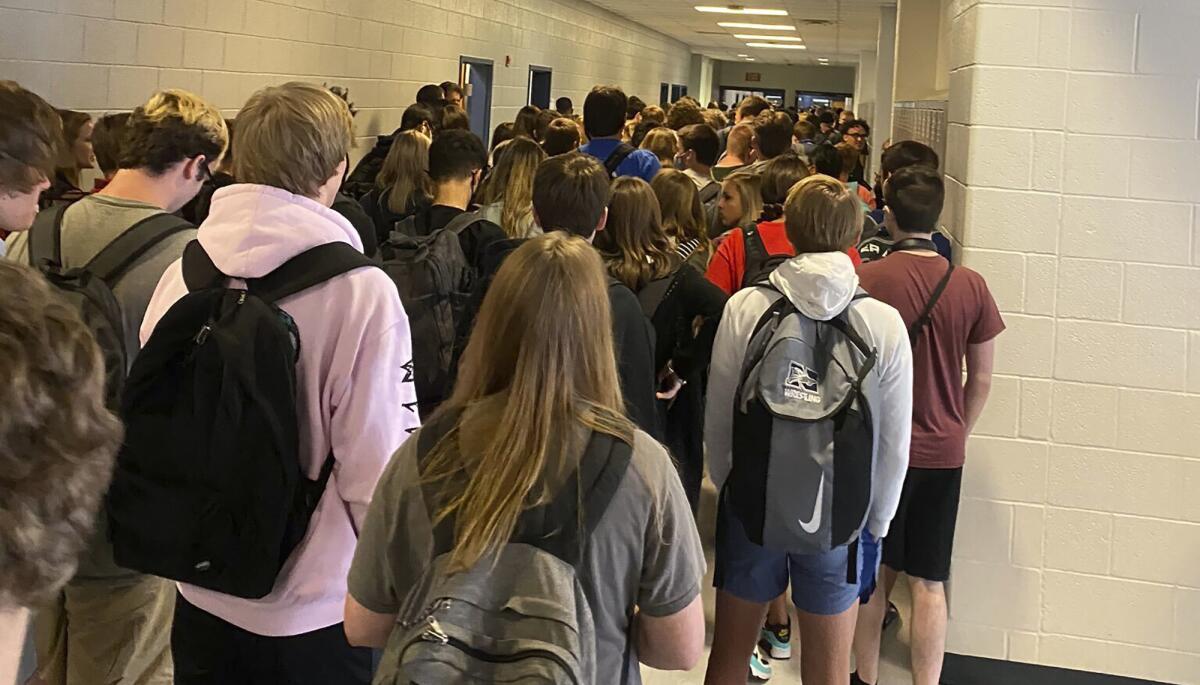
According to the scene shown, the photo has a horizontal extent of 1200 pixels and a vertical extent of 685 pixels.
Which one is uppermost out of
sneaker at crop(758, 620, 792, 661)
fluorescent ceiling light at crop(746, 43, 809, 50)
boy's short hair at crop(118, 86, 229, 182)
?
fluorescent ceiling light at crop(746, 43, 809, 50)

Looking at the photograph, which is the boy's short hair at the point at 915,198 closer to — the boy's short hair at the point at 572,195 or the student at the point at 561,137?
the boy's short hair at the point at 572,195

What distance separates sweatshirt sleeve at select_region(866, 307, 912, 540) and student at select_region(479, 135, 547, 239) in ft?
4.78

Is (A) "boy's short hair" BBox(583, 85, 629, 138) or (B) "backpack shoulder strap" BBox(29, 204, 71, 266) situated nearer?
(B) "backpack shoulder strap" BBox(29, 204, 71, 266)

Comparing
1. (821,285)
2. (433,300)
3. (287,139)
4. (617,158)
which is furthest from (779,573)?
(617,158)

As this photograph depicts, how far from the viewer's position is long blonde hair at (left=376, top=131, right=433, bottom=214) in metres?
4.46

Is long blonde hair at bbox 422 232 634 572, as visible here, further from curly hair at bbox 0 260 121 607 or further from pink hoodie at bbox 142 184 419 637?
curly hair at bbox 0 260 121 607

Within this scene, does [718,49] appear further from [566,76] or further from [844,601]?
[844,601]

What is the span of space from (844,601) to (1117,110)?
1.68m

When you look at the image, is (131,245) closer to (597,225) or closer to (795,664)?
(597,225)

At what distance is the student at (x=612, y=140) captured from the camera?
15.9 feet

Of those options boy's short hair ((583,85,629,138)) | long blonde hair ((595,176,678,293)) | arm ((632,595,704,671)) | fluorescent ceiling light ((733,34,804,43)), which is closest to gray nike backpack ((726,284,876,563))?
long blonde hair ((595,176,678,293))

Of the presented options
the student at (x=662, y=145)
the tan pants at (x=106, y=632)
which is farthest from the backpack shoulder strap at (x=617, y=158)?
the tan pants at (x=106, y=632)

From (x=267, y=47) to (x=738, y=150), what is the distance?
3059 millimetres

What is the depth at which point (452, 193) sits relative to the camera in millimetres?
3650
